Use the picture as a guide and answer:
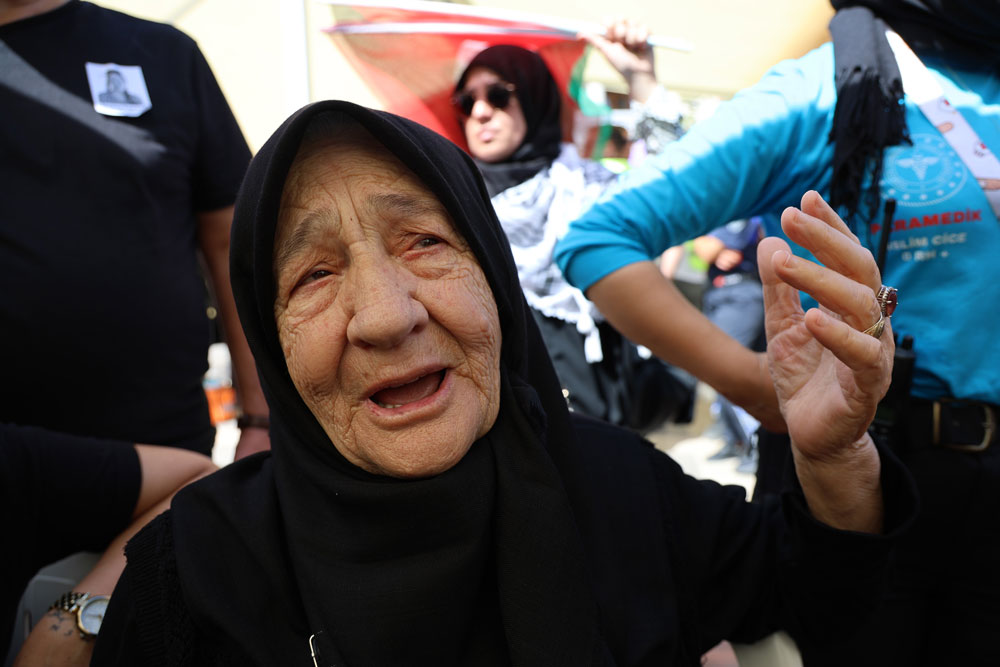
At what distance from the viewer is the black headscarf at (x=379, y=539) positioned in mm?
1183

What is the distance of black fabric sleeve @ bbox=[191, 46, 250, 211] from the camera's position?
2164mm

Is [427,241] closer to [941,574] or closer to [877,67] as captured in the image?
[877,67]

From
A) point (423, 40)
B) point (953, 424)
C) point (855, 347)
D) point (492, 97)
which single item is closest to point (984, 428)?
point (953, 424)

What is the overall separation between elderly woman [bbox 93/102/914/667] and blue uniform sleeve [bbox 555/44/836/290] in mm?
475

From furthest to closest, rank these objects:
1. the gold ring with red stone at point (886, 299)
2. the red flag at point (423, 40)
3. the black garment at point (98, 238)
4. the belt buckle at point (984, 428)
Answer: the red flag at point (423, 40) < the black garment at point (98, 238) < the belt buckle at point (984, 428) < the gold ring with red stone at point (886, 299)

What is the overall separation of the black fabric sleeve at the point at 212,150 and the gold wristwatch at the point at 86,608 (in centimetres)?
121

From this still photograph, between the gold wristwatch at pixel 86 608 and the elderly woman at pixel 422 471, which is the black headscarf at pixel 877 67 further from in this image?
the gold wristwatch at pixel 86 608

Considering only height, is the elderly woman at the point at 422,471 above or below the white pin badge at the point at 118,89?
below

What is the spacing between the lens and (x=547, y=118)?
11.7 ft

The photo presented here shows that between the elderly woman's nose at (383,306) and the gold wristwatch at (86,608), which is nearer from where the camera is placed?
the elderly woman's nose at (383,306)

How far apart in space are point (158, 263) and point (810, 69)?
1.72m

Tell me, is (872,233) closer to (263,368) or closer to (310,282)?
(310,282)

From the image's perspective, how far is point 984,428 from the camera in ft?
5.22

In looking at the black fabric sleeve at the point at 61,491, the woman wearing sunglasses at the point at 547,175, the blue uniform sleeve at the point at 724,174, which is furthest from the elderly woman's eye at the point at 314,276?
the woman wearing sunglasses at the point at 547,175
